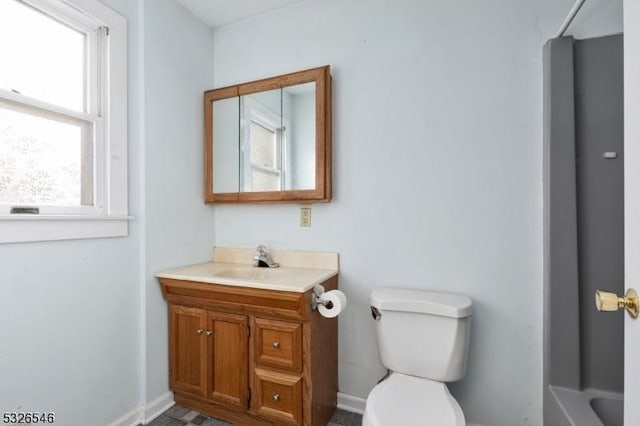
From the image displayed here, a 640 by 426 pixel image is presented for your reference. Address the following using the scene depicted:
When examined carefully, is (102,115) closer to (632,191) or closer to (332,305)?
(332,305)

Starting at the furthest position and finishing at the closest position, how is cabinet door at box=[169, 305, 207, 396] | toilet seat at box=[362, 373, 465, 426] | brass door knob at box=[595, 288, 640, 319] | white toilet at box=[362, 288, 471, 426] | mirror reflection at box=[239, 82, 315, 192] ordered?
mirror reflection at box=[239, 82, 315, 192]
cabinet door at box=[169, 305, 207, 396]
white toilet at box=[362, 288, 471, 426]
toilet seat at box=[362, 373, 465, 426]
brass door knob at box=[595, 288, 640, 319]

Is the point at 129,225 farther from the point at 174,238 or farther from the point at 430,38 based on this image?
the point at 430,38

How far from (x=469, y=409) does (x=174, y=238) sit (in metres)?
1.92

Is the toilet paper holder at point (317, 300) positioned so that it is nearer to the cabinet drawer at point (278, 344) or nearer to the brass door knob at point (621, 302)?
the cabinet drawer at point (278, 344)

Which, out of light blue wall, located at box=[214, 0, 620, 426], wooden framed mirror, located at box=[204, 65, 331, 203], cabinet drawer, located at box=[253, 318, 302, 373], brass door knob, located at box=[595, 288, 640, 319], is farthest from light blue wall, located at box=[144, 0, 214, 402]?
brass door knob, located at box=[595, 288, 640, 319]

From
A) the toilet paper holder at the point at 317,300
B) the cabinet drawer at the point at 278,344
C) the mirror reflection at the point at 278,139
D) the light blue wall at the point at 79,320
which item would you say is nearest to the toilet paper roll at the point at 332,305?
the toilet paper holder at the point at 317,300

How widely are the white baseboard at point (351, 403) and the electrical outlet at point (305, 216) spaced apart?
1043 millimetres

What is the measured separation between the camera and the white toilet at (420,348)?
1.20m

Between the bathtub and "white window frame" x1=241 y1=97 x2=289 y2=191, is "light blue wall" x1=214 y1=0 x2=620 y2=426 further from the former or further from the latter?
"white window frame" x1=241 y1=97 x2=289 y2=191

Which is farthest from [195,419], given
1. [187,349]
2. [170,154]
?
[170,154]

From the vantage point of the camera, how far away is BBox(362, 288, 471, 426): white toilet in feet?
3.93

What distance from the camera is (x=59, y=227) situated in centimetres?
133

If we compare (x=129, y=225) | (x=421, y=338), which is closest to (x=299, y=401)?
(x=421, y=338)

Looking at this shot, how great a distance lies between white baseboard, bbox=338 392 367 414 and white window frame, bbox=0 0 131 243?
1.56 m
